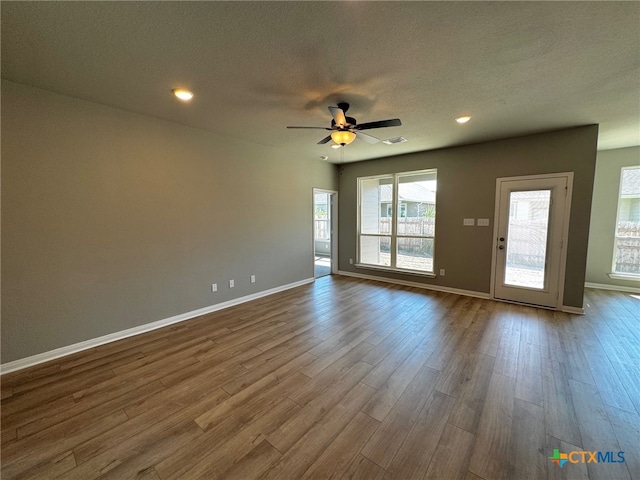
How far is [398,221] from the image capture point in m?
5.71

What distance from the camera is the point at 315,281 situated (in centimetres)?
594

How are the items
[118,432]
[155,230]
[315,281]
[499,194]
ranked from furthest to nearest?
[315,281]
[499,194]
[155,230]
[118,432]

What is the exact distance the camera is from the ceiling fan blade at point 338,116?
2.57 m

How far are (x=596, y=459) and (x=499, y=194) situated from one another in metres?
3.84

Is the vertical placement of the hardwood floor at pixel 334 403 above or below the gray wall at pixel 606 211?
below

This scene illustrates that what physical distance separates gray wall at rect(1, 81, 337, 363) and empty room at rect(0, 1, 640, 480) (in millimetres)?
25

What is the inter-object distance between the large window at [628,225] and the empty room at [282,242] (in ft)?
0.10

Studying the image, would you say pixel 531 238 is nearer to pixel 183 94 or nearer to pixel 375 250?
Answer: pixel 375 250

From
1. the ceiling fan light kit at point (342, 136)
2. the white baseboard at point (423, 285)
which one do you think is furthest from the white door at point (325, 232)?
the ceiling fan light kit at point (342, 136)

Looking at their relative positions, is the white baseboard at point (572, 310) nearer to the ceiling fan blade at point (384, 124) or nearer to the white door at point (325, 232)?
the ceiling fan blade at point (384, 124)

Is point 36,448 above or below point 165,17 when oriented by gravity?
below

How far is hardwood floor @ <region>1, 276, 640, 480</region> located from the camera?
5.03ft

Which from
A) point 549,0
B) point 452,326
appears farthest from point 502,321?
point 549,0

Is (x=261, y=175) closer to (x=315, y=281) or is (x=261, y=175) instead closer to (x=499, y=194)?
(x=315, y=281)
